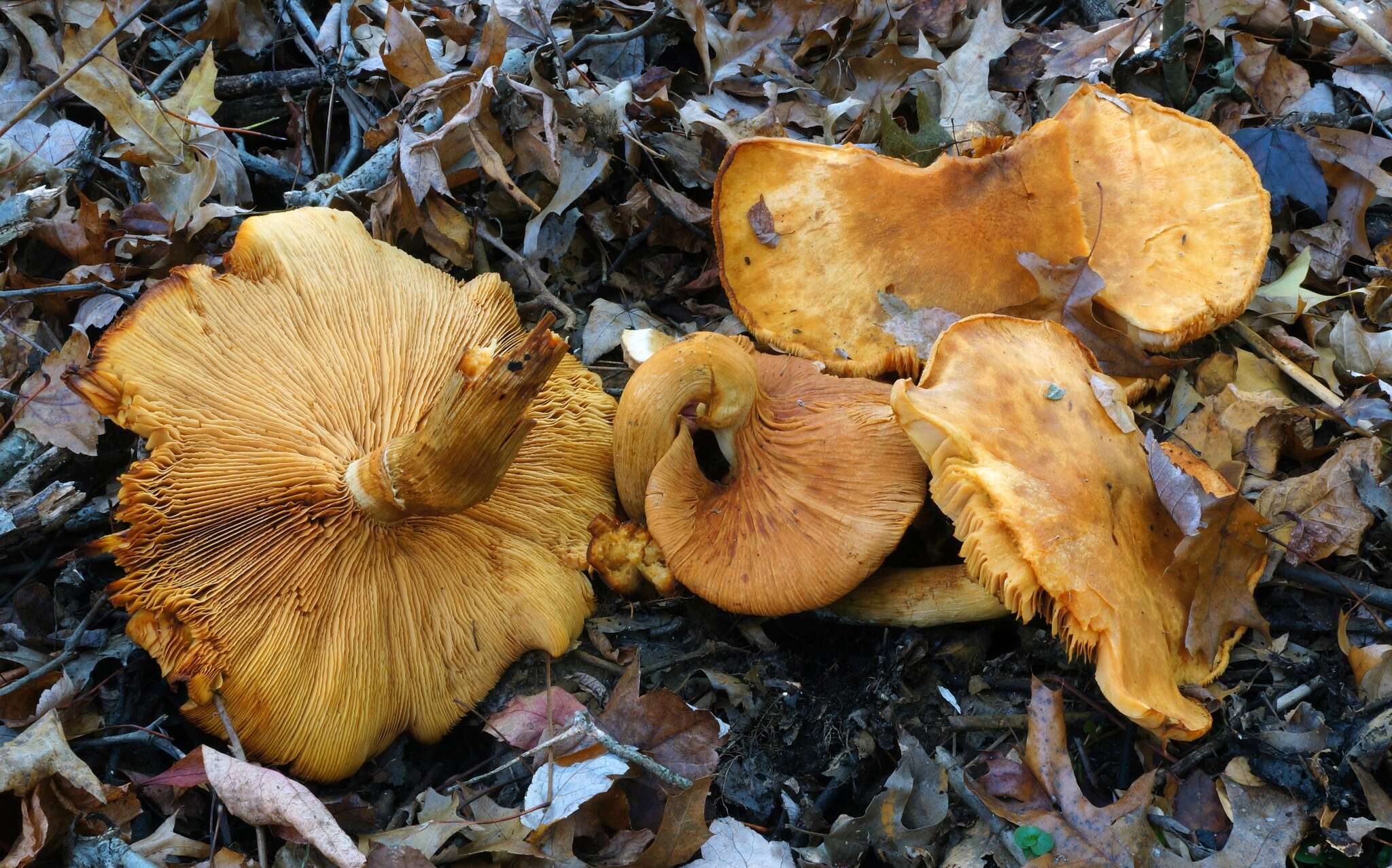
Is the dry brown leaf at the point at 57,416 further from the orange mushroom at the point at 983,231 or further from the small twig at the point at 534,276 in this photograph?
the orange mushroom at the point at 983,231

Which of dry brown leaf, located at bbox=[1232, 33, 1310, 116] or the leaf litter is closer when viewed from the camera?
the leaf litter

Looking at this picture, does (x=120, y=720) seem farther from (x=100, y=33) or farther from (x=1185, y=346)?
(x=1185, y=346)

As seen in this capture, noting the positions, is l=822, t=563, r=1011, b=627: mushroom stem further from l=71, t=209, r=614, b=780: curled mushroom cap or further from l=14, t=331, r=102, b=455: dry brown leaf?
l=14, t=331, r=102, b=455: dry brown leaf

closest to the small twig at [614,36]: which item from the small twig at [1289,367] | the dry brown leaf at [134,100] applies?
the dry brown leaf at [134,100]

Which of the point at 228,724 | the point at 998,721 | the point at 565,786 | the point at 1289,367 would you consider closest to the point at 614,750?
the point at 565,786

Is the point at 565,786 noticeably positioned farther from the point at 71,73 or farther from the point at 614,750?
the point at 71,73

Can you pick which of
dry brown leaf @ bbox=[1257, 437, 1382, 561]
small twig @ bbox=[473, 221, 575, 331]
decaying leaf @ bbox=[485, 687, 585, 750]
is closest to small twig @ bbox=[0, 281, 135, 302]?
small twig @ bbox=[473, 221, 575, 331]

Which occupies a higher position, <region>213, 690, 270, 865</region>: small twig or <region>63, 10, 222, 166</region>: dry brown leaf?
<region>63, 10, 222, 166</region>: dry brown leaf

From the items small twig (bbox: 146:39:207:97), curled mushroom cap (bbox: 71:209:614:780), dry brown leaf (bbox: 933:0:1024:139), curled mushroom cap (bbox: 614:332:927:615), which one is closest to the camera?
curled mushroom cap (bbox: 71:209:614:780)
